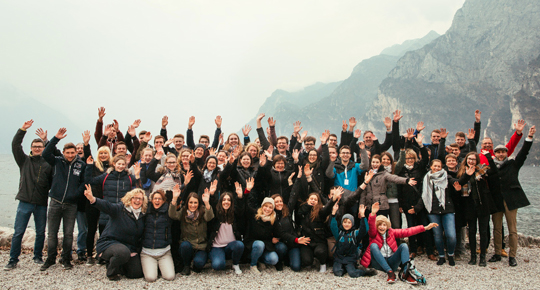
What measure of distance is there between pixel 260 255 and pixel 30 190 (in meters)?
5.32

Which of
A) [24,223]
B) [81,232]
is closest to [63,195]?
[24,223]

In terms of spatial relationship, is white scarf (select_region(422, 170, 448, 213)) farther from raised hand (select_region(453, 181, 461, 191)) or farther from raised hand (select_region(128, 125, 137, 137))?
raised hand (select_region(128, 125, 137, 137))

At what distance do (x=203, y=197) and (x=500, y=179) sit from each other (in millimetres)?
7261

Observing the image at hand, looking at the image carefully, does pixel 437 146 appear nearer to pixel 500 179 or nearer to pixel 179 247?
pixel 500 179

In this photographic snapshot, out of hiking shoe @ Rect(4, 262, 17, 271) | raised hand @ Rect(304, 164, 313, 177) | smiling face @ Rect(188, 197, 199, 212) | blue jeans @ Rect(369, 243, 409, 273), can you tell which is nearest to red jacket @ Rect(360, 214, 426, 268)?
blue jeans @ Rect(369, 243, 409, 273)

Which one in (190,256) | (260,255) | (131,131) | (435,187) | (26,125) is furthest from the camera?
(131,131)

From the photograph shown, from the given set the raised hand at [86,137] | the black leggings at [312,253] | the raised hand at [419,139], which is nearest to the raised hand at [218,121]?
the raised hand at [86,137]

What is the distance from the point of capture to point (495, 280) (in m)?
6.30

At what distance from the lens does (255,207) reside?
7.34 meters

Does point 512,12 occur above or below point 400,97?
above

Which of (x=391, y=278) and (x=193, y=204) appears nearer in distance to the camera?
(x=391, y=278)

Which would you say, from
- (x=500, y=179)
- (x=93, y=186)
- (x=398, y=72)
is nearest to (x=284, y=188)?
(x=93, y=186)

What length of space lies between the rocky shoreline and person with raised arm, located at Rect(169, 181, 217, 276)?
35 cm

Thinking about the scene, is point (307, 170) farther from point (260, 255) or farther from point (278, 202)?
point (260, 255)
